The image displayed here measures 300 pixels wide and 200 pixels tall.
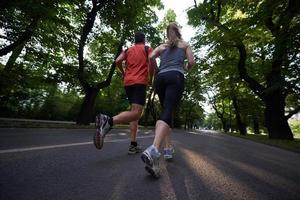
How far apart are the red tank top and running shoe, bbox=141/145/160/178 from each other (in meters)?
1.79

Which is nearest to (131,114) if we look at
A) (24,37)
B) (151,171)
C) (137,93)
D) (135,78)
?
(137,93)

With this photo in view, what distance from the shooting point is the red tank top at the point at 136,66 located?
16.0 feet

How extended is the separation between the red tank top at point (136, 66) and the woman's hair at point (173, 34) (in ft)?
3.23

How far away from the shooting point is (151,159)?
3191 millimetres

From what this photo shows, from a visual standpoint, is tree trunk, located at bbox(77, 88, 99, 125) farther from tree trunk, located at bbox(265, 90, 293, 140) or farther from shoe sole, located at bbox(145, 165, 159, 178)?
shoe sole, located at bbox(145, 165, 159, 178)

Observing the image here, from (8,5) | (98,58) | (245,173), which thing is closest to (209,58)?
(98,58)

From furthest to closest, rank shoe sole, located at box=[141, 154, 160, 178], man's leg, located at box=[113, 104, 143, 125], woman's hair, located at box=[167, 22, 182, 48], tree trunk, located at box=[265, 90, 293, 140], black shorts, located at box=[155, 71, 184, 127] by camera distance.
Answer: tree trunk, located at box=[265, 90, 293, 140]
man's leg, located at box=[113, 104, 143, 125]
woman's hair, located at box=[167, 22, 182, 48]
black shorts, located at box=[155, 71, 184, 127]
shoe sole, located at box=[141, 154, 160, 178]

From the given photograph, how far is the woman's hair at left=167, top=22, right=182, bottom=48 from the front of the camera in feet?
13.1

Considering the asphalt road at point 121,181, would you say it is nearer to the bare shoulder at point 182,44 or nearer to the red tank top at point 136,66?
the red tank top at point 136,66

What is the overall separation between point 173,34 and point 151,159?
5.71 ft

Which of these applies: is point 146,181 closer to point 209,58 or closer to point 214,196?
point 214,196

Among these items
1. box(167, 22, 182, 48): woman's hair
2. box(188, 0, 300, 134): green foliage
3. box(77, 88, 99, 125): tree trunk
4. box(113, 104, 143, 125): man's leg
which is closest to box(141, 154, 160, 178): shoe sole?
box(113, 104, 143, 125): man's leg

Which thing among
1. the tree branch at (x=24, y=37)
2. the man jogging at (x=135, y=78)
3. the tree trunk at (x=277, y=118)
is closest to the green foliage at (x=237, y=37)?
the tree trunk at (x=277, y=118)

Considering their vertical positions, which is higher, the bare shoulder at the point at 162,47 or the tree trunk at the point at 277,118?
the tree trunk at the point at 277,118
